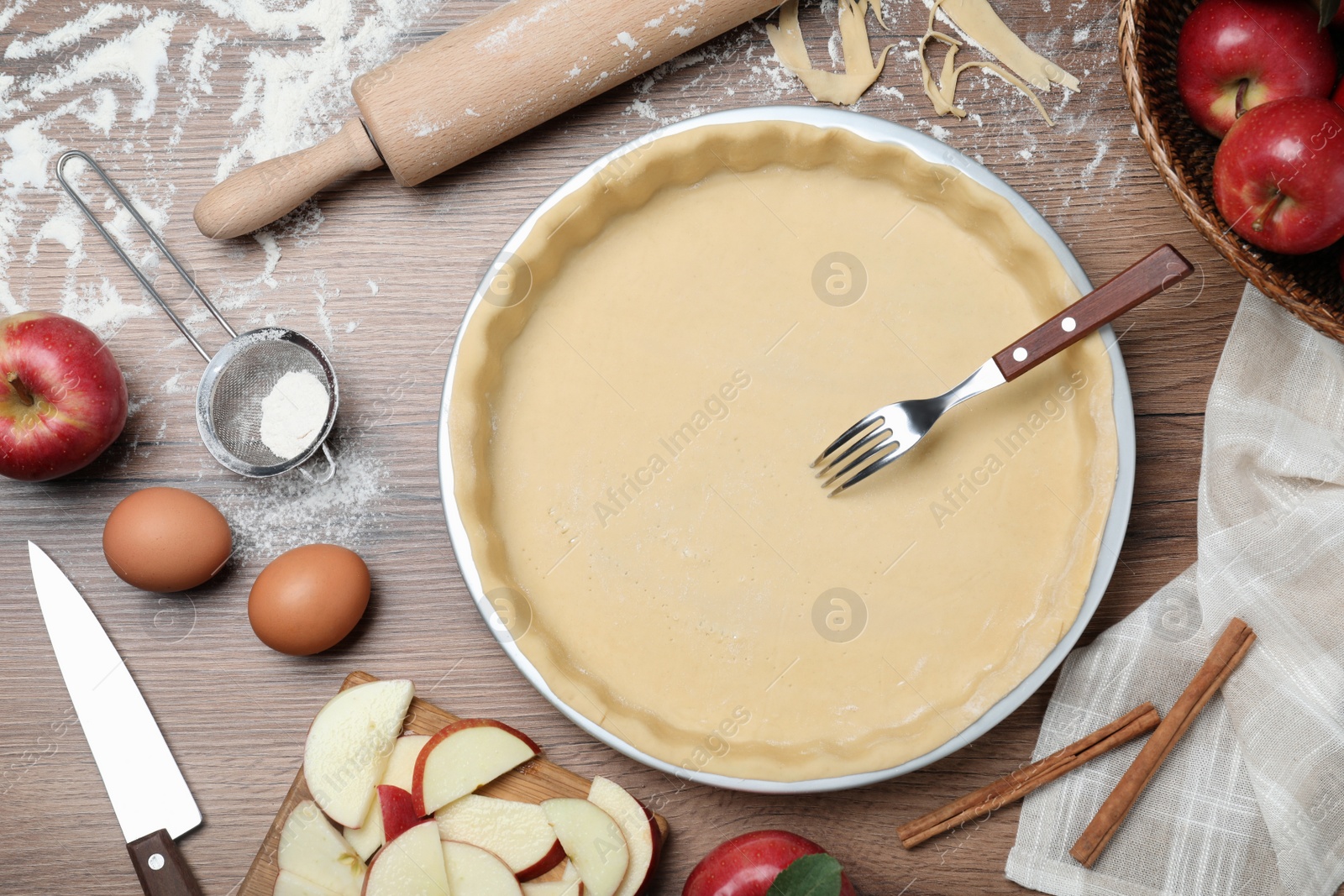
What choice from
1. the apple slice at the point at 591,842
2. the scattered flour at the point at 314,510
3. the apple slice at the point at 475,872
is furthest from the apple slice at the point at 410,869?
the scattered flour at the point at 314,510

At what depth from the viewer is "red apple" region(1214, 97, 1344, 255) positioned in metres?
0.92

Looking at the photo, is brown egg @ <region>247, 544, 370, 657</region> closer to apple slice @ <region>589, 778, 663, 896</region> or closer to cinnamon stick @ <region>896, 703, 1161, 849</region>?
apple slice @ <region>589, 778, 663, 896</region>

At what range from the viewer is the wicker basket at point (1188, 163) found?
981 mm

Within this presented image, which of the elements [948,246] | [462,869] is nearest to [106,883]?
[462,869]

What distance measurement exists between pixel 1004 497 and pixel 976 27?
26.1 inches

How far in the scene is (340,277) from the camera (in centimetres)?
123

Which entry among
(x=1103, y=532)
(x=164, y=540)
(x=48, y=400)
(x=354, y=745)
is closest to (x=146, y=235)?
(x=48, y=400)

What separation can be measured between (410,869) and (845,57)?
1.22 meters

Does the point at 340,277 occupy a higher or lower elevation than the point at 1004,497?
higher

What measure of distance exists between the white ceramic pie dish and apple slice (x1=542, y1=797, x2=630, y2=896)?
110mm

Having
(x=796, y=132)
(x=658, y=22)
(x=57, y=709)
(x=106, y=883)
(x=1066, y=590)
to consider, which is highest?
(x=658, y=22)

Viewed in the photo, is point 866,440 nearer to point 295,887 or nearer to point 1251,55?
point 1251,55

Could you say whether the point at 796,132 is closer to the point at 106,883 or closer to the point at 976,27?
the point at 976,27

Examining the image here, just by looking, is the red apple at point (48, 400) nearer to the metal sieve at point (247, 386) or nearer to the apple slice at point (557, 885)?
the metal sieve at point (247, 386)
